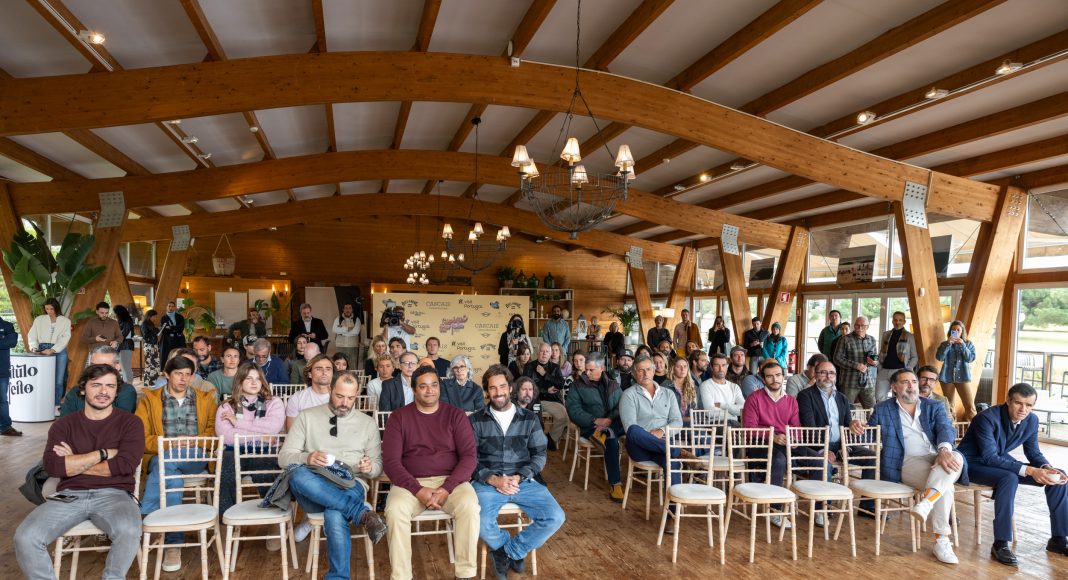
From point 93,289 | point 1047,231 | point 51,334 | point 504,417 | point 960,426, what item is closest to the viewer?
point 504,417

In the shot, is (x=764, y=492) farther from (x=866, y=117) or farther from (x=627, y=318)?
(x=627, y=318)

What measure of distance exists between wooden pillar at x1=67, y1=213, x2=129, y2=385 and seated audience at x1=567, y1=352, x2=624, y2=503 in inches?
263

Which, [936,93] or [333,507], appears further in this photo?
[936,93]

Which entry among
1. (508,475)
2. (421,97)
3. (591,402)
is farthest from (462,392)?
(421,97)

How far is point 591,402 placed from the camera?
17.6ft

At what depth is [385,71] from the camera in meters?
6.09

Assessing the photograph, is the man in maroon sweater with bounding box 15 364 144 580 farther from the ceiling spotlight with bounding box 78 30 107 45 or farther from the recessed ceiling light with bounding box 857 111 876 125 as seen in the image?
the recessed ceiling light with bounding box 857 111 876 125

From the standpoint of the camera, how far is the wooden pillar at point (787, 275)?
442 inches

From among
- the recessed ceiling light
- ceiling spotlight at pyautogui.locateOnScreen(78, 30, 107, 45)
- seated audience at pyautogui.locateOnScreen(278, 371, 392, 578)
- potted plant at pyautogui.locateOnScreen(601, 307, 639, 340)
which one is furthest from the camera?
potted plant at pyautogui.locateOnScreen(601, 307, 639, 340)

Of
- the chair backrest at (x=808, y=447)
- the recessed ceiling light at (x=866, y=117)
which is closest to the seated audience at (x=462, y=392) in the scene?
the chair backrest at (x=808, y=447)

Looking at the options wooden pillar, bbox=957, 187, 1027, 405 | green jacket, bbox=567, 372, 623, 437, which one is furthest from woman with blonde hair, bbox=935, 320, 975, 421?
green jacket, bbox=567, 372, 623, 437

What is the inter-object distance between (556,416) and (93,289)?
6453 mm

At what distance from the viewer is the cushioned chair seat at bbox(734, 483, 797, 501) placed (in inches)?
147

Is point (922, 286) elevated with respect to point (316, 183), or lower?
lower
